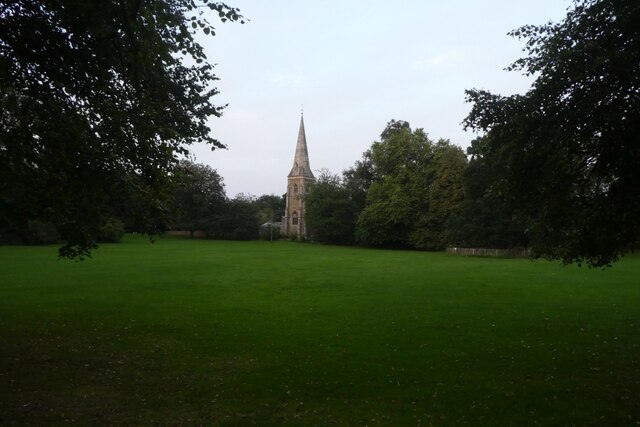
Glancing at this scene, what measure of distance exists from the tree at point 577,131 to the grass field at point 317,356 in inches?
114

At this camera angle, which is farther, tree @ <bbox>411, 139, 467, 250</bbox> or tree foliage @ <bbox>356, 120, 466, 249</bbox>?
tree foliage @ <bbox>356, 120, 466, 249</bbox>

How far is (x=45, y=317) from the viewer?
15156 mm

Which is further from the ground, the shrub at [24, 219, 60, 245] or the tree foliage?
the tree foliage

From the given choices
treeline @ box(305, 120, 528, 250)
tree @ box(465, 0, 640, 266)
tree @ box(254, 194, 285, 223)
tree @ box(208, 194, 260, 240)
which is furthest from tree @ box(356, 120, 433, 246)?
tree @ box(254, 194, 285, 223)

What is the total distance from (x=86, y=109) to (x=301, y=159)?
355ft

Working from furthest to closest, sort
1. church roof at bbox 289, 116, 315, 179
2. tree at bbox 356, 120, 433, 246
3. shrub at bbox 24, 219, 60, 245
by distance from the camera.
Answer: church roof at bbox 289, 116, 315, 179, tree at bbox 356, 120, 433, 246, shrub at bbox 24, 219, 60, 245

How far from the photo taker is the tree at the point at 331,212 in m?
81.4

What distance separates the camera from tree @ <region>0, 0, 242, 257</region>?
8398 millimetres

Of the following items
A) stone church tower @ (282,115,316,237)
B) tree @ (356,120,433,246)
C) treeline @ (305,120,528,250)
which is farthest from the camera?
stone church tower @ (282,115,316,237)

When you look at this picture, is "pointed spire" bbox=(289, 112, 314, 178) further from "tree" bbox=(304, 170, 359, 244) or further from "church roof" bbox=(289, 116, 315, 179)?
"tree" bbox=(304, 170, 359, 244)

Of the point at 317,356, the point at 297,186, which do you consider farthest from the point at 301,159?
the point at 317,356

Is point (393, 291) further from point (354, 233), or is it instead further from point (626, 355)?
point (354, 233)

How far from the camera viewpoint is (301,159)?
386 ft

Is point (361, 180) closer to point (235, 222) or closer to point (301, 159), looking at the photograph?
point (235, 222)
